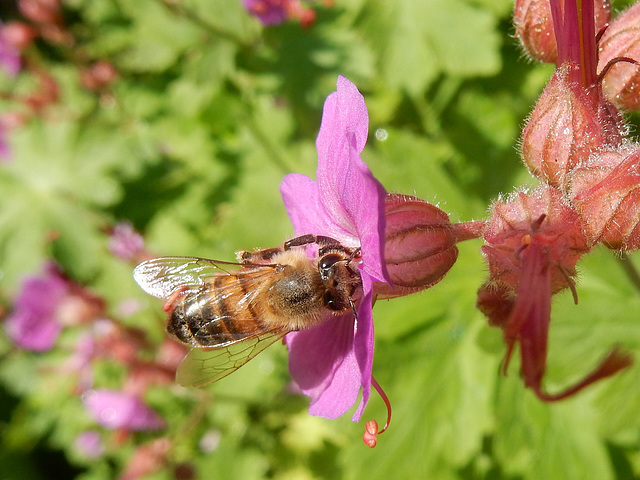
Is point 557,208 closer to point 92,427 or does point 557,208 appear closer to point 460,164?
point 460,164

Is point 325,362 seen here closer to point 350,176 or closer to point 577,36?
point 350,176

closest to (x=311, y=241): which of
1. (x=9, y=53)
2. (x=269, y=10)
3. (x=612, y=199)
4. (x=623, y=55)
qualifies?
(x=612, y=199)

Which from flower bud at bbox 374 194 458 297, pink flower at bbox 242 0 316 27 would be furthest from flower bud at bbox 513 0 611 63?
pink flower at bbox 242 0 316 27

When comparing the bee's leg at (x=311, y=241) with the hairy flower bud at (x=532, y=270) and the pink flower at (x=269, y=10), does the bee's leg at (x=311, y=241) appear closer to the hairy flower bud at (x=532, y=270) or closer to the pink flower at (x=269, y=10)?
the hairy flower bud at (x=532, y=270)

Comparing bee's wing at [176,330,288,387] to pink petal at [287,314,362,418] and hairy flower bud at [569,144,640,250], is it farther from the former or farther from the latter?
hairy flower bud at [569,144,640,250]

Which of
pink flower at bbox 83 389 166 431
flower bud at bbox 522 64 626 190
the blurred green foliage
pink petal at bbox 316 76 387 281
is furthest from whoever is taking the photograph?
pink flower at bbox 83 389 166 431

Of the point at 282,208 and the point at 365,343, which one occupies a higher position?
the point at 365,343

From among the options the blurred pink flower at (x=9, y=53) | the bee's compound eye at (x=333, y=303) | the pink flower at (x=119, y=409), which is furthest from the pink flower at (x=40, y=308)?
the bee's compound eye at (x=333, y=303)
